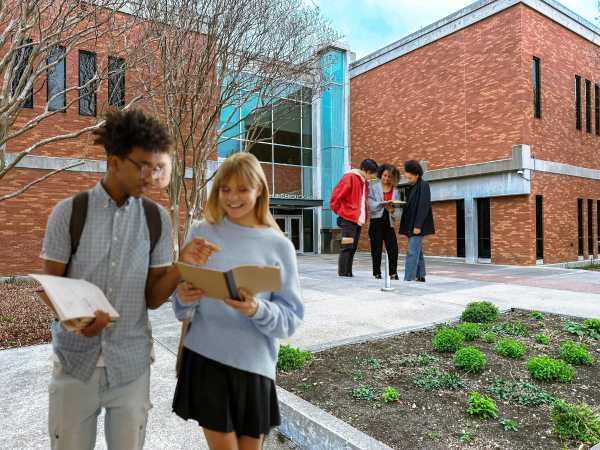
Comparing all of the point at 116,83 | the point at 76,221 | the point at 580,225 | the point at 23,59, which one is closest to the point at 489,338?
the point at 76,221

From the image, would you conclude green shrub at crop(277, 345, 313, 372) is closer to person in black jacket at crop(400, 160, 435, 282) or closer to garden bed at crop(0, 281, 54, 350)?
garden bed at crop(0, 281, 54, 350)

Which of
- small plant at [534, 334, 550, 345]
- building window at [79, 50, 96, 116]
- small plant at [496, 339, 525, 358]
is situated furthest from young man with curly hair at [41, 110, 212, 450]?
building window at [79, 50, 96, 116]

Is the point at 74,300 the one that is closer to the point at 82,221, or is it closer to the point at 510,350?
the point at 82,221

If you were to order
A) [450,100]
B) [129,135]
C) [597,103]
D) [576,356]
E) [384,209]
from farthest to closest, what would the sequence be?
1. [597,103]
2. [450,100]
3. [384,209]
4. [576,356]
5. [129,135]

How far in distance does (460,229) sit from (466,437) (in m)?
16.5

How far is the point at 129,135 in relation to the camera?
1.55 meters

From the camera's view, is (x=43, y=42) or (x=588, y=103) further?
(x=588, y=103)

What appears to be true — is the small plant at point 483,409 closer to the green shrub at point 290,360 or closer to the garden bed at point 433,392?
the garden bed at point 433,392

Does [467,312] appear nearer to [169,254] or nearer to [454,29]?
[169,254]

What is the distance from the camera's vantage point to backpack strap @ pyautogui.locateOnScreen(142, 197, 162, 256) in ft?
5.58

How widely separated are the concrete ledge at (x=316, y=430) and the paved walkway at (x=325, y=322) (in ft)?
0.40

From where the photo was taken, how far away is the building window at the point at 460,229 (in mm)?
17797

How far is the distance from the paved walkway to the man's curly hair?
6.24 feet

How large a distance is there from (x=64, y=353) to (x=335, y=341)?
317cm
